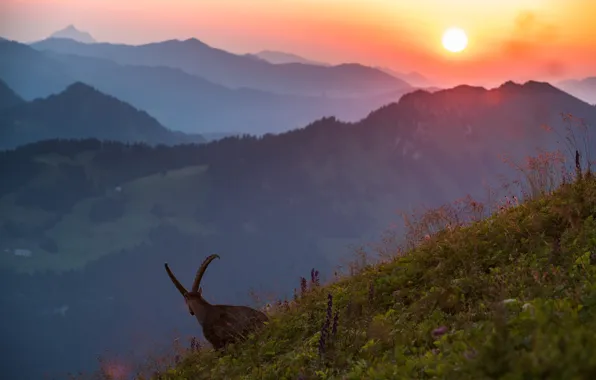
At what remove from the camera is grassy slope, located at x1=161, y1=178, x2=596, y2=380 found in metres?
4.38

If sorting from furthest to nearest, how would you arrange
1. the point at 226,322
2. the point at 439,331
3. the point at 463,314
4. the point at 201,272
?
the point at 201,272
the point at 226,322
the point at 463,314
the point at 439,331

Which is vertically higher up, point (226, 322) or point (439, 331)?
point (439, 331)

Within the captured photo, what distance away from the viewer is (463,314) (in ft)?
Result: 21.3

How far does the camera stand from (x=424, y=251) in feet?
31.5

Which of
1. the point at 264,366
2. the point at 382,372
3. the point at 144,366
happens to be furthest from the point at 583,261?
the point at 144,366

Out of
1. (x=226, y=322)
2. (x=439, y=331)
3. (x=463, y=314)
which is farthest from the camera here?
(x=226, y=322)

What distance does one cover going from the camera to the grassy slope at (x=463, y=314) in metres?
4.38

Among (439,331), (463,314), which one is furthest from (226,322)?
(439,331)

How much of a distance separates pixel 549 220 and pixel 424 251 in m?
1.96

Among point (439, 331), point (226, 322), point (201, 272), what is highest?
point (439, 331)

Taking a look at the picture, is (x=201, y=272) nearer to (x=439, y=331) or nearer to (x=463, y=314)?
(x=463, y=314)

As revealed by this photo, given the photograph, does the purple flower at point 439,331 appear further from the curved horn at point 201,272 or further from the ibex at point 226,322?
the curved horn at point 201,272

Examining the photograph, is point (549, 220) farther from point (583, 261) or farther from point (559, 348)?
point (559, 348)

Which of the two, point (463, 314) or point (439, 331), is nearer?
point (439, 331)
